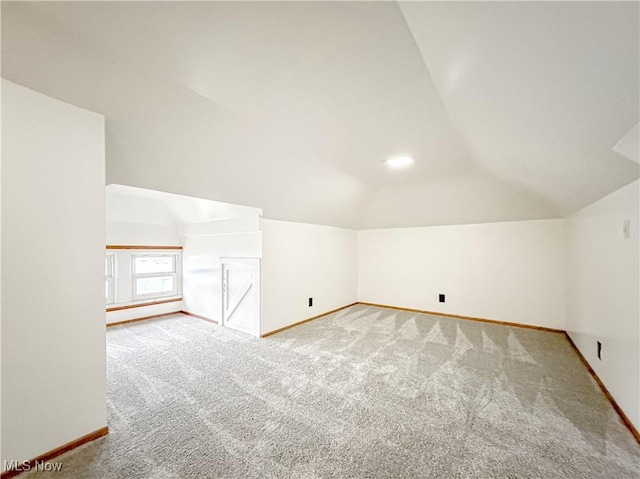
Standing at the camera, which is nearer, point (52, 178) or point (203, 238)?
point (52, 178)

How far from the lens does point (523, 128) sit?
5.46ft

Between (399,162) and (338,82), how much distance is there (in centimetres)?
164

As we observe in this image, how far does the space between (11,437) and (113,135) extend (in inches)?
76.0

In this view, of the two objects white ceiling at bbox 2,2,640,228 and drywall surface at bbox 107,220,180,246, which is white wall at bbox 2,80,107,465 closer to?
white ceiling at bbox 2,2,640,228

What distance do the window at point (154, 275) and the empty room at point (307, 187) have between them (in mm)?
1240

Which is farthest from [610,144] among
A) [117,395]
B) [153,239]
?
[153,239]

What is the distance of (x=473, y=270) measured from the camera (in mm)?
4344

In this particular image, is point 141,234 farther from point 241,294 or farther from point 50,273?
point 50,273

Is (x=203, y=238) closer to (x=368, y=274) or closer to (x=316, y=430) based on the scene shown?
(x=368, y=274)

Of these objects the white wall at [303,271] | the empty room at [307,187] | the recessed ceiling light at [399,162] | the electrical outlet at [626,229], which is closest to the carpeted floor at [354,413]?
the empty room at [307,187]

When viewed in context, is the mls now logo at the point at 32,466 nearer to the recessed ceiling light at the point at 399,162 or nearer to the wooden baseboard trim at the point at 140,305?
the wooden baseboard trim at the point at 140,305

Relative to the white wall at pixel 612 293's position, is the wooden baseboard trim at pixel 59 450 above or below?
below

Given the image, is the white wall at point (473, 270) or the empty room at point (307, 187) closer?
the empty room at point (307, 187)

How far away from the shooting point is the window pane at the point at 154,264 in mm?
4473
